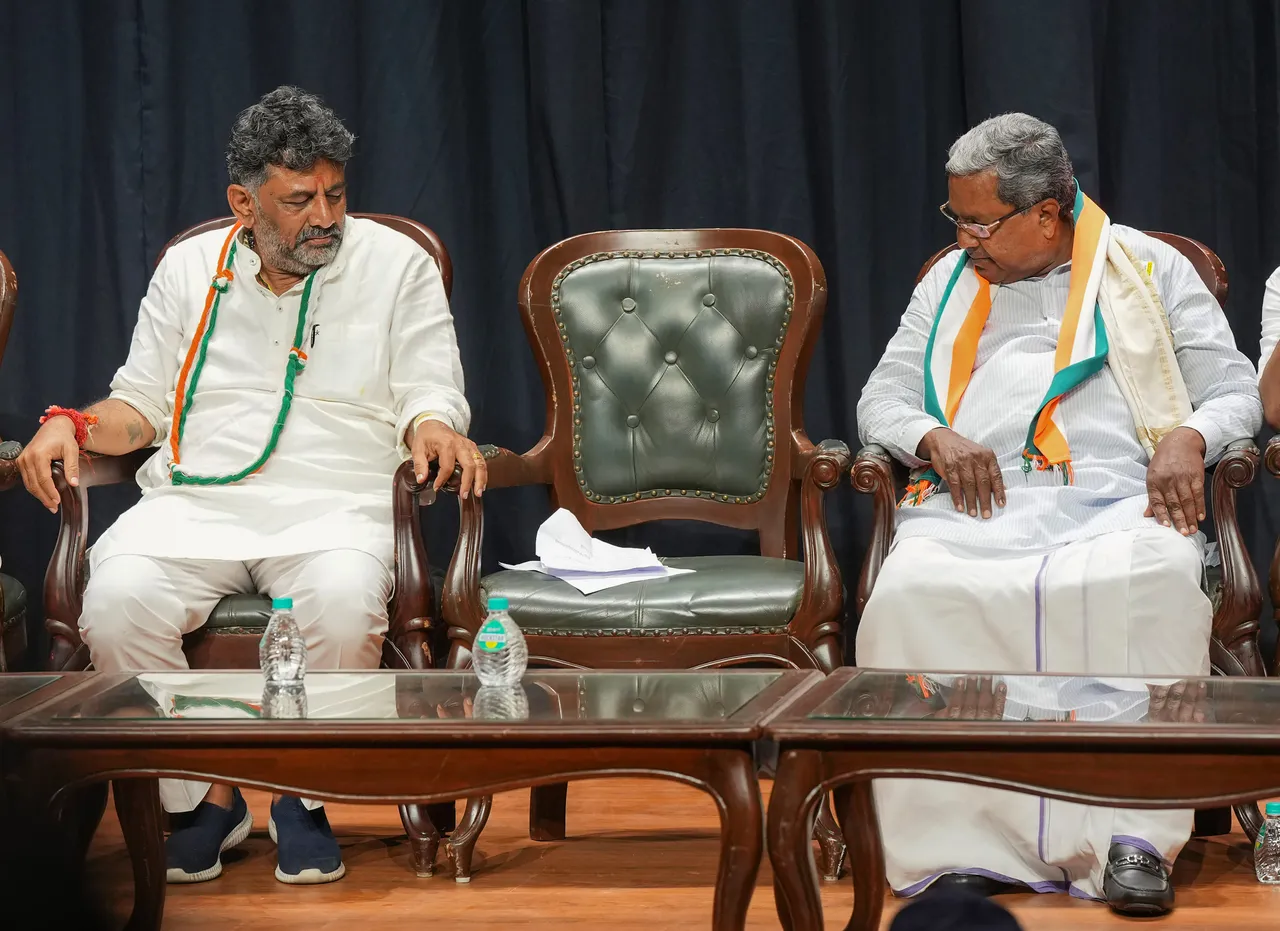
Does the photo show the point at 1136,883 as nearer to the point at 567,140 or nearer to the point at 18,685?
the point at 18,685

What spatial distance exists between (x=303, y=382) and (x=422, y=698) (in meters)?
1.38

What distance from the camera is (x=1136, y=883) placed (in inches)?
94.5

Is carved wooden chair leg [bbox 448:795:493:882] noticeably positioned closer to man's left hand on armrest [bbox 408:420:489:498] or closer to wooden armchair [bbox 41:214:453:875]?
wooden armchair [bbox 41:214:453:875]

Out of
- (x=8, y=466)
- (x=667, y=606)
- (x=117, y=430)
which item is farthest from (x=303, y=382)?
(x=667, y=606)

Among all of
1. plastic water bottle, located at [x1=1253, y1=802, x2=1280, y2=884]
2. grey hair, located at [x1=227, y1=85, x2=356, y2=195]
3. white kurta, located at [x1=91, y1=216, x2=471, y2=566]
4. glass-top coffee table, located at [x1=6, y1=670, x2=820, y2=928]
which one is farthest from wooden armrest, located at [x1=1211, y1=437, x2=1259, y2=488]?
grey hair, located at [x1=227, y1=85, x2=356, y2=195]

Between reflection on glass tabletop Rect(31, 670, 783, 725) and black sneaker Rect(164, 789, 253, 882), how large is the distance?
59 centimetres

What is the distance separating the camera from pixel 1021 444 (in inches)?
116

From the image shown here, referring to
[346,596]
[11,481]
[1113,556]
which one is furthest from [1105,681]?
[11,481]

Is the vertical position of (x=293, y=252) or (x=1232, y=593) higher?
(x=293, y=252)

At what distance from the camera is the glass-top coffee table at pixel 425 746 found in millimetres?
1803

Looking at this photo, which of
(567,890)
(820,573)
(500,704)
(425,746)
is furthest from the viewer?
(820,573)

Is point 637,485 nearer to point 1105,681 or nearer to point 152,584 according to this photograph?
point 152,584

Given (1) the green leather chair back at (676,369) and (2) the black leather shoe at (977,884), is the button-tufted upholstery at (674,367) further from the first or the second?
(2) the black leather shoe at (977,884)

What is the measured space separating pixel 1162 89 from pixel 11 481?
2.60m
